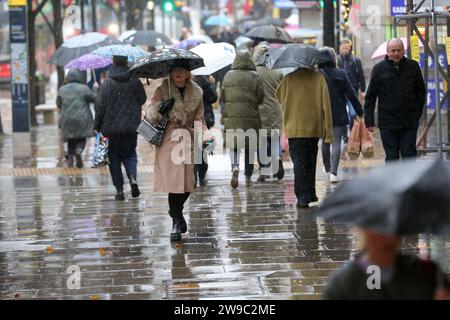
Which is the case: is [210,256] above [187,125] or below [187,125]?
below

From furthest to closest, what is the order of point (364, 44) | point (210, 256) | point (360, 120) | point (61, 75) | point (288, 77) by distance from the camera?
point (61, 75) < point (364, 44) < point (360, 120) < point (288, 77) < point (210, 256)

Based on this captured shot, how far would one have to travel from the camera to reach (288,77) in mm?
11469

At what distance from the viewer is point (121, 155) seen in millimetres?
12648

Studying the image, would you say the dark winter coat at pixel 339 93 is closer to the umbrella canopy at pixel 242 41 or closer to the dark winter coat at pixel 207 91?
the dark winter coat at pixel 207 91

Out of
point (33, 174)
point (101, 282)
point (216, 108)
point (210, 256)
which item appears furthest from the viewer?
point (216, 108)

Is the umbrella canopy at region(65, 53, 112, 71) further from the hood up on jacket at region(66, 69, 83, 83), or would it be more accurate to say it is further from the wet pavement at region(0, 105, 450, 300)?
the wet pavement at region(0, 105, 450, 300)

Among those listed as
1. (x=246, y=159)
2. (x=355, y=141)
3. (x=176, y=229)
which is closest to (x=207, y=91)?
(x=246, y=159)

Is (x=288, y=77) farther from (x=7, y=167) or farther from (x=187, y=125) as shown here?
(x=7, y=167)

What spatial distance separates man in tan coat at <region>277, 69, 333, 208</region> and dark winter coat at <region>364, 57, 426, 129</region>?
713mm

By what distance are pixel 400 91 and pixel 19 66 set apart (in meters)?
11.8

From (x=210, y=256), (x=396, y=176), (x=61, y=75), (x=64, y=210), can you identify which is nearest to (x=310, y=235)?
(x=210, y=256)

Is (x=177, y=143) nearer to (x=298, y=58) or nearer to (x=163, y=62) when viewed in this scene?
(x=163, y=62)

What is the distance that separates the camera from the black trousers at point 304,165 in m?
11.3

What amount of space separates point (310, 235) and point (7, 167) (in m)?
8.02
